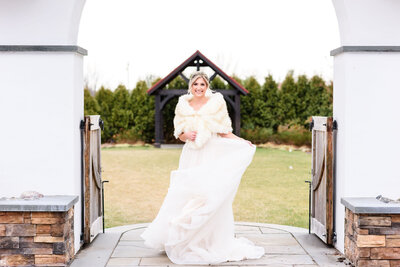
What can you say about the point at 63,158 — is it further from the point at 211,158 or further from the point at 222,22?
the point at 222,22

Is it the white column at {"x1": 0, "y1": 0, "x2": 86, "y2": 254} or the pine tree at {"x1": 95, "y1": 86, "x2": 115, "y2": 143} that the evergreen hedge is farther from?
the white column at {"x1": 0, "y1": 0, "x2": 86, "y2": 254}

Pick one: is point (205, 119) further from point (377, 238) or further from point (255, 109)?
point (255, 109)

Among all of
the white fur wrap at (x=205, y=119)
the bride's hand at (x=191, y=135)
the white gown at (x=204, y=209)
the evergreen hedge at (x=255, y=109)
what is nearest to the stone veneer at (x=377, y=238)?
the white gown at (x=204, y=209)

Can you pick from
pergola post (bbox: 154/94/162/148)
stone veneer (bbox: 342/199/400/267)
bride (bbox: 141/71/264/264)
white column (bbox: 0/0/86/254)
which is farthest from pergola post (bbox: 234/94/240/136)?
stone veneer (bbox: 342/199/400/267)

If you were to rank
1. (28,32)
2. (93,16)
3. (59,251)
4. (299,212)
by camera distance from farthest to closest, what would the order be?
(93,16), (299,212), (28,32), (59,251)

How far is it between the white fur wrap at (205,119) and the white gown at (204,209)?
0.09 m

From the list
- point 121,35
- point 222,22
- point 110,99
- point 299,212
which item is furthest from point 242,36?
point 299,212

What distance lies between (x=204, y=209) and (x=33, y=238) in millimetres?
1515

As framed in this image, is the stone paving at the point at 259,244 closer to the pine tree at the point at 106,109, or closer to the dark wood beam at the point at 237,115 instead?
the dark wood beam at the point at 237,115

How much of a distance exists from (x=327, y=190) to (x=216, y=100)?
148 centimetres

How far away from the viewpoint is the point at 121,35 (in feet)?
83.5

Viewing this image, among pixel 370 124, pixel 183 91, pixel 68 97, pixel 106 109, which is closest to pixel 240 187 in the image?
pixel 370 124

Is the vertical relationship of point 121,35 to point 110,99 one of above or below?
Answer: above

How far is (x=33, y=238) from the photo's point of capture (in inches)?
184
